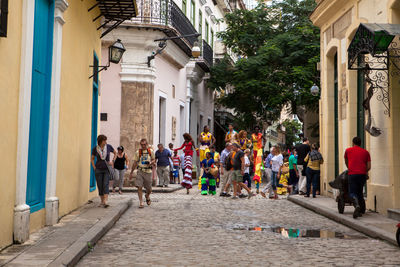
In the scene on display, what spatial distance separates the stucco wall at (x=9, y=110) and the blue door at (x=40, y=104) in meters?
1.12

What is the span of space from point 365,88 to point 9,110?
8.84m

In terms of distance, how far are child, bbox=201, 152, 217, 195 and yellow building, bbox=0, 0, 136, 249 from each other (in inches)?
188

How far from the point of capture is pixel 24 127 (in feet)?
25.0

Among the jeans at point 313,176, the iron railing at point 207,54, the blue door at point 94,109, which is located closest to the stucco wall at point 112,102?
the blue door at point 94,109

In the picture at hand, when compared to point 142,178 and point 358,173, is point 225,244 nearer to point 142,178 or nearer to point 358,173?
point 358,173

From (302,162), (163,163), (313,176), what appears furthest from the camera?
(163,163)

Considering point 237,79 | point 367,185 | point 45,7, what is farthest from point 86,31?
point 237,79

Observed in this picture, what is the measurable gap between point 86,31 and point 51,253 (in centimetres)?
745

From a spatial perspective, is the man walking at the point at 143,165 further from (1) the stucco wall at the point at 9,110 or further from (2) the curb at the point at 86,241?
(1) the stucco wall at the point at 9,110

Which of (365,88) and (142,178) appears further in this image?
(142,178)

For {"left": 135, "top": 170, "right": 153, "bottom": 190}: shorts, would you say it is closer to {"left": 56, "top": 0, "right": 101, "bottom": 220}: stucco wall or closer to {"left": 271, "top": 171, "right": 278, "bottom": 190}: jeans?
{"left": 56, "top": 0, "right": 101, "bottom": 220}: stucco wall

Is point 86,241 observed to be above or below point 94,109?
below

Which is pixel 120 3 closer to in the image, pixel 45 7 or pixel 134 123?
pixel 45 7

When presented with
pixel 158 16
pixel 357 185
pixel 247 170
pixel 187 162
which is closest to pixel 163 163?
pixel 187 162
